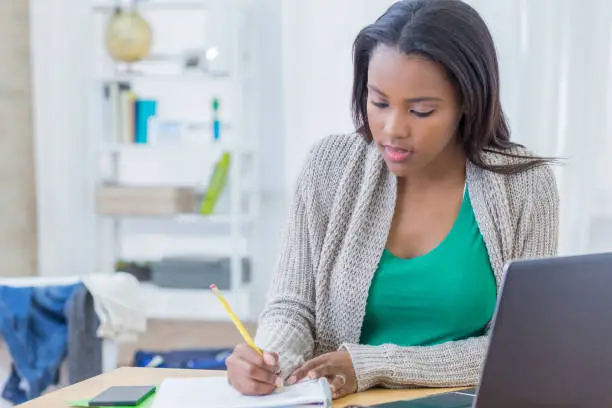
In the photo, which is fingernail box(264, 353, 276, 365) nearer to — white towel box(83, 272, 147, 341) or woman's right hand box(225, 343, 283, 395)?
woman's right hand box(225, 343, 283, 395)

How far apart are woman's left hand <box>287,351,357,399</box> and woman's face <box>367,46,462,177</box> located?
0.30 metres

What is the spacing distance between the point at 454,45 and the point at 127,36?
313 centimetres

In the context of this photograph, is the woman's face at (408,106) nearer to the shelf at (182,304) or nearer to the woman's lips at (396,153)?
the woman's lips at (396,153)

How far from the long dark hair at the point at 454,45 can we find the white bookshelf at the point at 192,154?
283cm

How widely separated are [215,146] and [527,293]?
345 centimetres

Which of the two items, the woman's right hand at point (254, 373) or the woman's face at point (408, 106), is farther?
the woman's face at point (408, 106)

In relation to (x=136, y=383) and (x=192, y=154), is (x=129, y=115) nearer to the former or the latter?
(x=192, y=154)

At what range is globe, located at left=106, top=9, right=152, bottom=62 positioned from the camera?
4.12m

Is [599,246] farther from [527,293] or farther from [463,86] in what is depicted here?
[527,293]

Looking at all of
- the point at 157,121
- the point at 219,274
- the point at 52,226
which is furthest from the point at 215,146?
the point at 52,226

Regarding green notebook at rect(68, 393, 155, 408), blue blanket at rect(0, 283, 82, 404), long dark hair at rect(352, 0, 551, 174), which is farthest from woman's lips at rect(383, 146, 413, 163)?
blue blanket at rect(0, 283, 82, 404)

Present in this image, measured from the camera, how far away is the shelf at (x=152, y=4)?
418 cm

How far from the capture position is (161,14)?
4504mm

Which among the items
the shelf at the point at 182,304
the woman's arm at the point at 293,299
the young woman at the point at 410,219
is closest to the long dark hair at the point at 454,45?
the young woman at the point at 410,219
